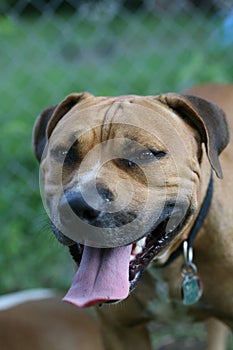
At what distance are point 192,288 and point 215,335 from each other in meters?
1.05


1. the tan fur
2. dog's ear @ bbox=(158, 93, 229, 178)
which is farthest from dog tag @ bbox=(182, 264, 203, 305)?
the tan fur

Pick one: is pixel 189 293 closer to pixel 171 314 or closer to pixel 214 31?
pixel 171 314

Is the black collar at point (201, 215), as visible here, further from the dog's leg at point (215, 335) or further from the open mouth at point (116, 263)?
the dog's leg at point (215, 335)

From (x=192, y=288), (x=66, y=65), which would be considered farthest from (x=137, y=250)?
(x=66, y=65)

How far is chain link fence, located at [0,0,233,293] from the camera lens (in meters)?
4.94

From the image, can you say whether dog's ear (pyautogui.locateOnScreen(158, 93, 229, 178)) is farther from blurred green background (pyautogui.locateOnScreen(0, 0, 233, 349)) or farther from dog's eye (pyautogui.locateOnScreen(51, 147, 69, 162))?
blurred green background (pyautogui.locateOnScreen(0, 0, 233, 349))

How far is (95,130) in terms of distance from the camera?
305cm

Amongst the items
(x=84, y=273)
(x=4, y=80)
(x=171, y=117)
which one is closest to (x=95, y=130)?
(x=171, y=117)

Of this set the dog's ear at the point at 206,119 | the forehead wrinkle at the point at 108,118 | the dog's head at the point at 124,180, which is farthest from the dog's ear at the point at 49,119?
the dog's ear at the point at 206,119

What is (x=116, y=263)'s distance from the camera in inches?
116

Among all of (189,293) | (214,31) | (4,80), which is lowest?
(4,80)

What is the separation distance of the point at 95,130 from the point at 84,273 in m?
0.55

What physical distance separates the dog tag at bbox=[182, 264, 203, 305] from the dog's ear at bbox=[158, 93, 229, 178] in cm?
50

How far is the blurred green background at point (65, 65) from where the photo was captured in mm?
4938
